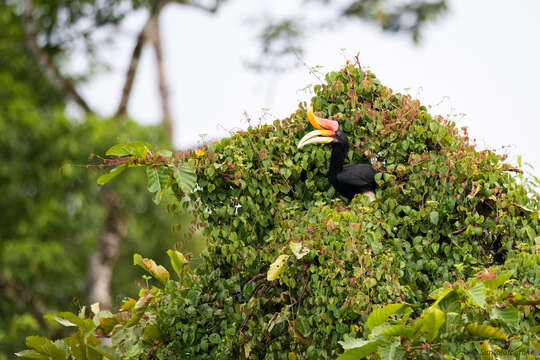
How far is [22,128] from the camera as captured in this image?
32.2 feet

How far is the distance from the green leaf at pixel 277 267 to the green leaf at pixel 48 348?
4.60 feet

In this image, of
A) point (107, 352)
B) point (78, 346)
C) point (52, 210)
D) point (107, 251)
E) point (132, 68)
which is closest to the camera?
point (107, 352)

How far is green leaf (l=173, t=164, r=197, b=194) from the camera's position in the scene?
9.48 ft

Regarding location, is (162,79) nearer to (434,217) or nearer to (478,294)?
(434,217)

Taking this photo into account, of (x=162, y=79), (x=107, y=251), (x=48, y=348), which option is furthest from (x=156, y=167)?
(x=162, y=79)

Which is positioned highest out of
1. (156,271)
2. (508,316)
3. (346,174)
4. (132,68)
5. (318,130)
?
(132,68)

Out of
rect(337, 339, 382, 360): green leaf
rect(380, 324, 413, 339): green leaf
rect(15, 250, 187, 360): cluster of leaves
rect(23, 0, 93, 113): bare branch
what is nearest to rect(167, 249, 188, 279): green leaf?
rect(15, 250, 187, 360): cluster of leaves

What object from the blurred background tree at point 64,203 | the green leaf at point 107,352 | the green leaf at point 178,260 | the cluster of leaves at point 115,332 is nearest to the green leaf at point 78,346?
the cluster of leaves at point 115,332

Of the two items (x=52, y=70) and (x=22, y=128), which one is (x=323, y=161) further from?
(x=52, y=70)

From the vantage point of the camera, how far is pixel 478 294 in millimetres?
2312

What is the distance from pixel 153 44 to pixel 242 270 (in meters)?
8.36

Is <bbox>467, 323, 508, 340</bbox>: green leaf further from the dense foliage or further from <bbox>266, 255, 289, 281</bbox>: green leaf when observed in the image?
<bbox>266, 255, 289, 281</bbox>: green leaf

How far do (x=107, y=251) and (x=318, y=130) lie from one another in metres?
7.35

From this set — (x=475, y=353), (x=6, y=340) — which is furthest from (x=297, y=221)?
(x=6, y=340)
